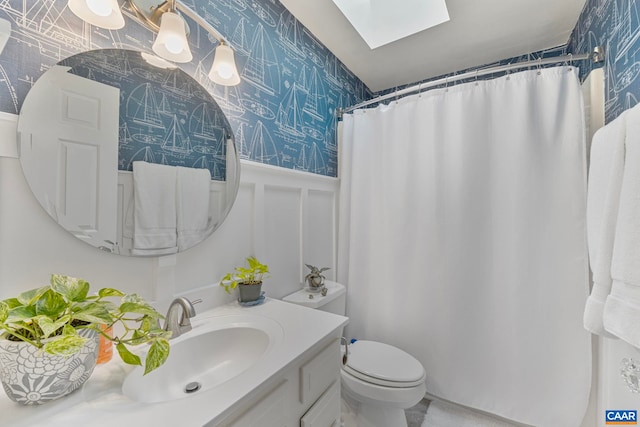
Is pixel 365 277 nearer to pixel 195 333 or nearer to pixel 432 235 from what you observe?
pixel 432 235

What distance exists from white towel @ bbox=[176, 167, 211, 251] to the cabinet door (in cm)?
72

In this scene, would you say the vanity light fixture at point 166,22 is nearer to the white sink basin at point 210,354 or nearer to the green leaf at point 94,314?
the green leaf at point 94,314

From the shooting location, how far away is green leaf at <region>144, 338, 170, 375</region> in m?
0.54

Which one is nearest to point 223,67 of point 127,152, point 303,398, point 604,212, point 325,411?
point 127,152

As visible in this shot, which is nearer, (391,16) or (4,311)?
(4,311)

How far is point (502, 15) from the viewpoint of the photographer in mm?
1464

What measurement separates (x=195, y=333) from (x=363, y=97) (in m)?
2.19

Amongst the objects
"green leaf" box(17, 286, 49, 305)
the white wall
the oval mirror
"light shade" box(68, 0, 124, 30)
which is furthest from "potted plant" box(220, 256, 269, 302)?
"light shade" box(68, 0, 124, 30)

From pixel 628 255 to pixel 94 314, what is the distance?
4.47 ft

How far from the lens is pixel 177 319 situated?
854 millimetres

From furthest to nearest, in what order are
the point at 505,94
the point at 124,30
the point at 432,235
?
1. the point at 432,235
2. the point at 505,94
3. the point at 124,30

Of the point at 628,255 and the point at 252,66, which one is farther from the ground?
the point at 252,66

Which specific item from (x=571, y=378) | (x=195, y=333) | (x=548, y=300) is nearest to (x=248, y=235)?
(x=195, y=333)

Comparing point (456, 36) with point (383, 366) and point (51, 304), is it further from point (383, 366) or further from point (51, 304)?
point (51, 304)
